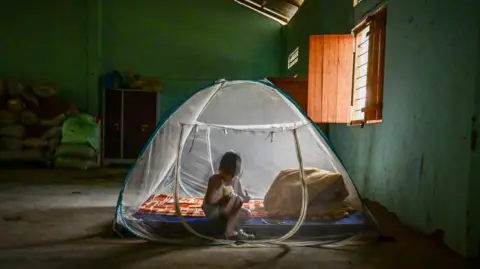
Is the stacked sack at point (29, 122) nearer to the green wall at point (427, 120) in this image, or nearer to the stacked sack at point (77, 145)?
the stacked sack at point (77, 145)

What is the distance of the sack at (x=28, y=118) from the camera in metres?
7.94

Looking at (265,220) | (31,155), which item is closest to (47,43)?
(31,155)

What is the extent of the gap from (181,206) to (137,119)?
17.2ft

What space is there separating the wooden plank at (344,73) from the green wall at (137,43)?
4.48 meters

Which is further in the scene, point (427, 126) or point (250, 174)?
point (250, 174)

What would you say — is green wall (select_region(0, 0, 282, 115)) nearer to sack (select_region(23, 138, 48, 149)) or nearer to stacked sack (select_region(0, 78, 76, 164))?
stacked sack (select_region(0, 78, 76, 164))

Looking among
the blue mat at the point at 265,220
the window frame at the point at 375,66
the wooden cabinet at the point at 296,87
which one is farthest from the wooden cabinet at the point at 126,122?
the blue mat at the point at 265,220

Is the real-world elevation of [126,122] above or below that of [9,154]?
above

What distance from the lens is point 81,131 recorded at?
7910 millimetres

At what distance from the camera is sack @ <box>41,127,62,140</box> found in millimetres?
8016

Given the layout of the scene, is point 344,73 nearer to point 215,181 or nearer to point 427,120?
point 427,120

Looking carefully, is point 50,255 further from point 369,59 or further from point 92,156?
point 92,156

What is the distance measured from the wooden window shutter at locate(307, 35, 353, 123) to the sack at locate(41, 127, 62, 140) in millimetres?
5165

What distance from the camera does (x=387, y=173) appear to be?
381 centimetres
